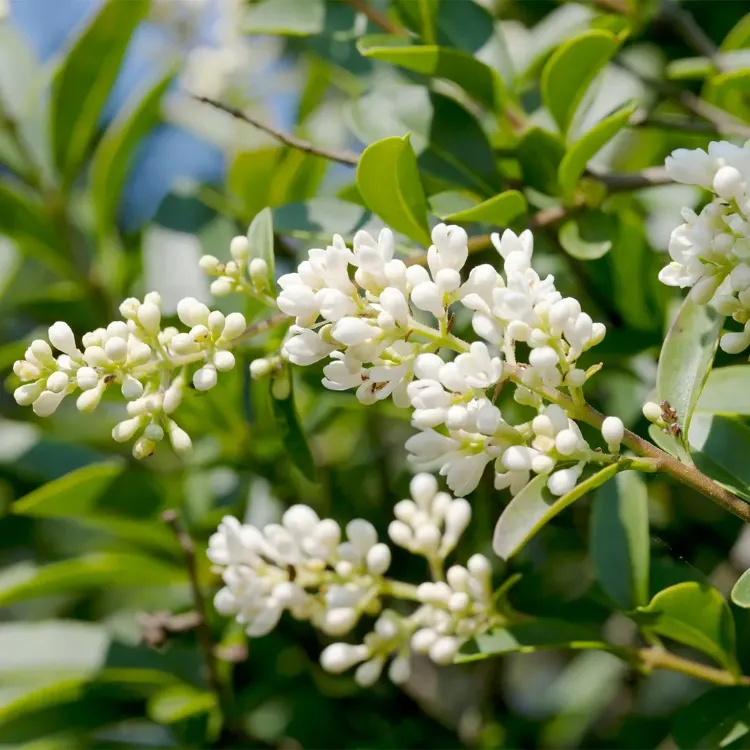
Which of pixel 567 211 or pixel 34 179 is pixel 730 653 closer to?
pixel 567 211

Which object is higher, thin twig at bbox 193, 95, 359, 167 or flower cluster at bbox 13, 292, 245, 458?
thin twig at bbox 193, 95, 359, 167

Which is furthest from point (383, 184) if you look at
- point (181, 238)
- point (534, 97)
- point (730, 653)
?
point (181, 238)

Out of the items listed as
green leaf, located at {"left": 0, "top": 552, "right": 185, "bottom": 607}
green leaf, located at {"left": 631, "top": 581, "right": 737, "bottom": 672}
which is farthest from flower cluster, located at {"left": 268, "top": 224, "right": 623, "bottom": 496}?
green leaf, located at {"left": 0, "top": 552, "right": 185, "bottom": 607}

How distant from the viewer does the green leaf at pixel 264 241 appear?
102cm

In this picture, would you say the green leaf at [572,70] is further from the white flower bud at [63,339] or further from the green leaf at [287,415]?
the white flower bud at [63,339]

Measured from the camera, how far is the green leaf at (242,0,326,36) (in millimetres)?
1376

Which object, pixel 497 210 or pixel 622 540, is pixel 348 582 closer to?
pixel 622 540

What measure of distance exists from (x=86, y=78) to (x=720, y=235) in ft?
4.27

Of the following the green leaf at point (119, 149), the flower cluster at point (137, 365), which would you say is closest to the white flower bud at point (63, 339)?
the flower cluster at point (137, 365)

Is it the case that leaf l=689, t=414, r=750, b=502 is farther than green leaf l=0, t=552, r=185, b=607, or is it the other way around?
green leaf l=0, t=552, r=185, b=607

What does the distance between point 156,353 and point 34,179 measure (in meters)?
1.11

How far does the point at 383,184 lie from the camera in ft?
3.37

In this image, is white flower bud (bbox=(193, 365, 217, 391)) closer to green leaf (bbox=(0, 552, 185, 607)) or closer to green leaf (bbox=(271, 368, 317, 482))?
green leaf (bbox=(271, 368, 317, 482))

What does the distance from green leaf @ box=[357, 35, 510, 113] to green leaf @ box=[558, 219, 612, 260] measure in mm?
180
